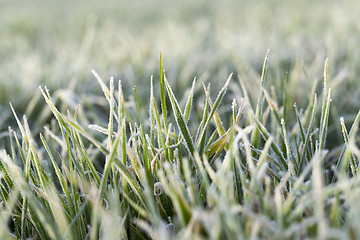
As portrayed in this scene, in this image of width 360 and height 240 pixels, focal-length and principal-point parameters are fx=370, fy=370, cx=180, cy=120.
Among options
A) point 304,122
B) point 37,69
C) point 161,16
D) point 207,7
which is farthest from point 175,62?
point 207,7

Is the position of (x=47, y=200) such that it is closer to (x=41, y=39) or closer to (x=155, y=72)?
(x=155, y=72)

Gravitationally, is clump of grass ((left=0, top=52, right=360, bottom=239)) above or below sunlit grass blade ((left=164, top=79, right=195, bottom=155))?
below

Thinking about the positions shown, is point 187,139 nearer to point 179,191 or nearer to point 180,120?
point 180,120

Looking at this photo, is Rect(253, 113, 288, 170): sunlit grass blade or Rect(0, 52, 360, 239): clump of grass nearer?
Rect(0, 52, 360, 239): clump of grass

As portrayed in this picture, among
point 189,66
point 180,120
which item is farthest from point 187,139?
point 189,66

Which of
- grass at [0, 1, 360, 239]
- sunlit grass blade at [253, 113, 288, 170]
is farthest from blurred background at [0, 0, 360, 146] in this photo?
sunlit grass blade at [253, 113, 288, 170]

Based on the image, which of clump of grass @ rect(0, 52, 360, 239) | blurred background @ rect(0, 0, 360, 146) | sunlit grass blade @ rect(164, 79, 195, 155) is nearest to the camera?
clump of grass @ rect(0, 52, 360, 239)

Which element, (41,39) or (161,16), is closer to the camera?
(41,39)

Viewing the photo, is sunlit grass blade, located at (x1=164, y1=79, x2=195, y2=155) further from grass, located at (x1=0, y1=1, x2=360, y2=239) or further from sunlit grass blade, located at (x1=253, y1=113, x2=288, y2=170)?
sunlit grass blade, located at (x1=253, y1=113, x2=288, y2=170)

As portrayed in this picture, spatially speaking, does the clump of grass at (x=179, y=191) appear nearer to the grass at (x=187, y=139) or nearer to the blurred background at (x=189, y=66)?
the grass at (x=187, y=139)
